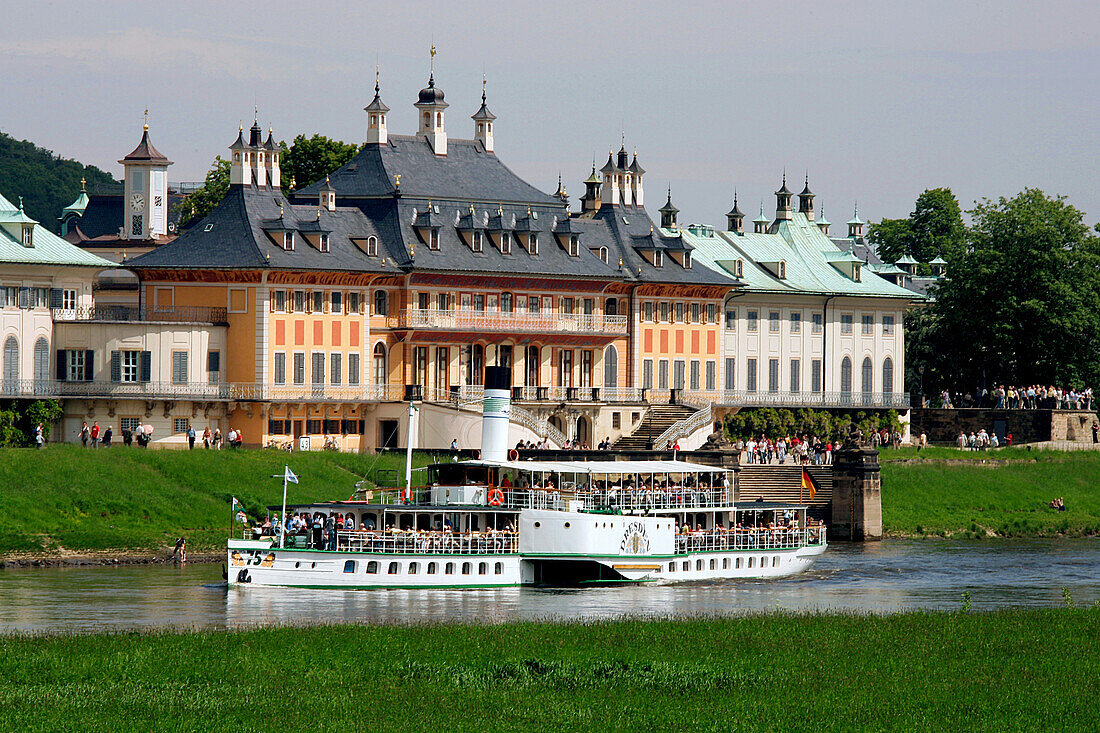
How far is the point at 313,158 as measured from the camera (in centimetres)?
11350

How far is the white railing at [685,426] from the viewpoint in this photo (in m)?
99.2

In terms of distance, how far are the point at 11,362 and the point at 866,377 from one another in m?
49.1

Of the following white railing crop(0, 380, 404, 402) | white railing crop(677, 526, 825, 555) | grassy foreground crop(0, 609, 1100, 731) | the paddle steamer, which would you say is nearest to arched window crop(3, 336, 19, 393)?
white railing crop(0, 380, 404, 402)

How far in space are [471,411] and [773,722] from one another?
57.6 meters

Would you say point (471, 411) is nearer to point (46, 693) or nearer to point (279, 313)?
point (279, 313)

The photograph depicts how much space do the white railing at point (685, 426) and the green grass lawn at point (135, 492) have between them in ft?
52.2

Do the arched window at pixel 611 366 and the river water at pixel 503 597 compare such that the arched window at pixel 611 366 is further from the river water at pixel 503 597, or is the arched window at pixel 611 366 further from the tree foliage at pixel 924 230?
the tree foliage at pixel 924 230

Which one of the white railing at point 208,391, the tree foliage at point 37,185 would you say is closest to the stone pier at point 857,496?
the white railing at point 208,391

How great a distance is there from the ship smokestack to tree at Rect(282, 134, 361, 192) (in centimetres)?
3801

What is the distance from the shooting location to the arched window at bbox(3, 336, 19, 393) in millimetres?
88000

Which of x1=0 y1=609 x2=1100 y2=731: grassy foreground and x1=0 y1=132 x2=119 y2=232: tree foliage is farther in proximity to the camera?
x1=0 y1=132 x2=119 y2=232: tree foliage

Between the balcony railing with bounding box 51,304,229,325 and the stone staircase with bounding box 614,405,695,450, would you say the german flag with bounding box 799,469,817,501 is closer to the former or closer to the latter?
the stone staircase with bounding box 614,405,695,450

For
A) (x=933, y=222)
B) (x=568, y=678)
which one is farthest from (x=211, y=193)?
(x=568, y=678)

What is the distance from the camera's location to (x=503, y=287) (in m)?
102
